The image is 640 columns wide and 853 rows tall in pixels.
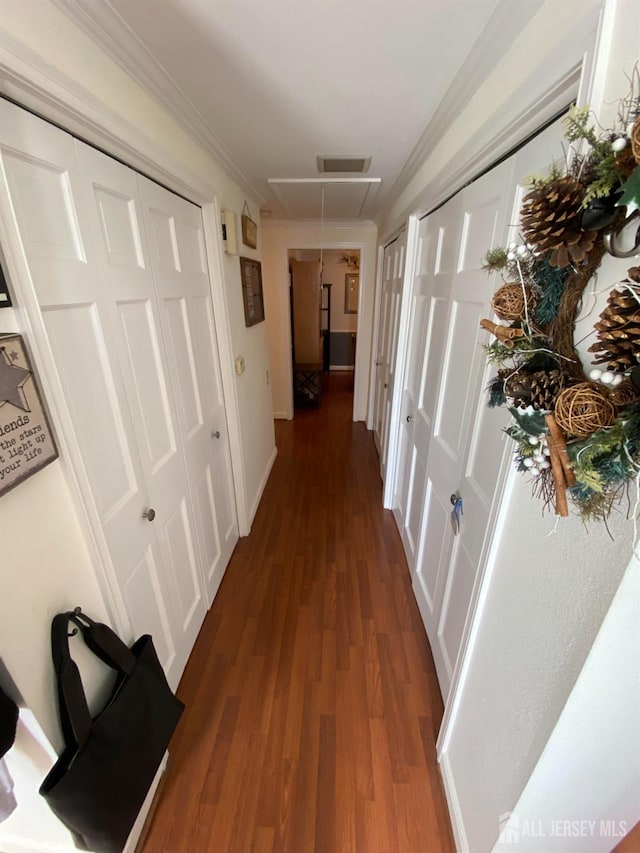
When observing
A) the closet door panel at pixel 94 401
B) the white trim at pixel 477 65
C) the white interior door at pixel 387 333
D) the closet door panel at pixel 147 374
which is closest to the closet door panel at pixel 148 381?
the closet door panel at pixel 147 374

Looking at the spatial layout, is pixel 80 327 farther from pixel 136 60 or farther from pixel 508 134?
pixel 508 134

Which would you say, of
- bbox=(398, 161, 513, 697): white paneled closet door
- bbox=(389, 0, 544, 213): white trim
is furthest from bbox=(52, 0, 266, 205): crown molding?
bbox=(398, 161, 513, 697): white paneled closet door

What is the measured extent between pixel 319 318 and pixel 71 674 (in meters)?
4.48

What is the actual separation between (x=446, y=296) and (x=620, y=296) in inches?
44.7

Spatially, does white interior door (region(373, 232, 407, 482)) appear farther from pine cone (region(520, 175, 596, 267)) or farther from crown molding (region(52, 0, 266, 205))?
pine cone (region(520, 175, 596, 267))

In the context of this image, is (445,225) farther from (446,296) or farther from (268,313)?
(268,313)

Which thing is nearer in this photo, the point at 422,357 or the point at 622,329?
the point at 622,329

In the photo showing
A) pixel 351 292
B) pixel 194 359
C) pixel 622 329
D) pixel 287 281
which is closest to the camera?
pixel 622 329

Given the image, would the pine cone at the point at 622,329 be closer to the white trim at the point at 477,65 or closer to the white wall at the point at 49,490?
the white trim at the point at 477,65

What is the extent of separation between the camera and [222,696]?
1.51m

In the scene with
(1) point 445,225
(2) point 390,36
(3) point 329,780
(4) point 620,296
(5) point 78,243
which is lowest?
(3) point 329,780

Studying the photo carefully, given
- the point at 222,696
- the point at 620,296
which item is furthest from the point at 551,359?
the point at 222,696

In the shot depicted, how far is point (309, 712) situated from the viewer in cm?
145

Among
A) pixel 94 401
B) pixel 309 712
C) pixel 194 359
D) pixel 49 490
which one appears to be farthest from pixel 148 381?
pixel 309 712
